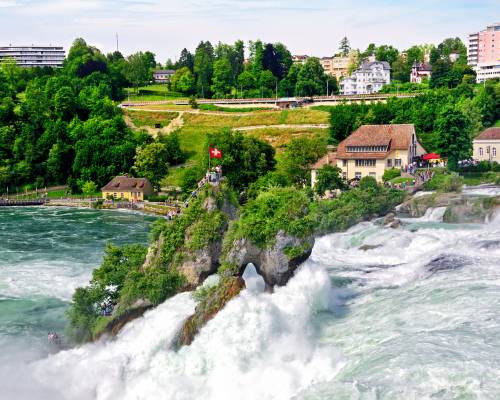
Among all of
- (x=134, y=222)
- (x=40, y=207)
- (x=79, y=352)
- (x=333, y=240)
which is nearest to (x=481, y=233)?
(x=333, y=240)

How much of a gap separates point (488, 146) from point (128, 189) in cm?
4208

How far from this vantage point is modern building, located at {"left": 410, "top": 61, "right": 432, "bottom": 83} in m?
135

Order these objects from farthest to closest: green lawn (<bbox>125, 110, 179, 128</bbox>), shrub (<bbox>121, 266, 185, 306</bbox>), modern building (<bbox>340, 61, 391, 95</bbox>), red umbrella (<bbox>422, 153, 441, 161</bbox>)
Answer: modern building (<bbox>340, 61, 391, 95</bbox>) < green lawn (<bbox>125, 110, 179, 128</bbox>) < red umbrella (<bbox>422, 153, 441, 161</bbox>) < shrub (<bbox>121, 266, 185, 306</bbox>)

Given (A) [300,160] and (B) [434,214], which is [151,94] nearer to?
(A) [300,160]

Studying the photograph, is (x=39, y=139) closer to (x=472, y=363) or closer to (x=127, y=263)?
(x=127, y=263)

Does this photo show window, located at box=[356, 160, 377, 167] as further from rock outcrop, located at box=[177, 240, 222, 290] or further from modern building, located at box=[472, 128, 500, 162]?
rock outcrop, located at box=[177, 240, 222, 290]

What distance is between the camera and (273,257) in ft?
99.3

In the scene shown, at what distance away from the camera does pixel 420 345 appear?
2475 cm

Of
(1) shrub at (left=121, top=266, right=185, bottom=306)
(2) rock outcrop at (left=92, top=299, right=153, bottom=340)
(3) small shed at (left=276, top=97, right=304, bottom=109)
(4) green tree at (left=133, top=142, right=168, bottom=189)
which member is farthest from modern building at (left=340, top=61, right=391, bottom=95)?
(2) rock outcrop at (left=92, top=299, right=153, bottom=340)

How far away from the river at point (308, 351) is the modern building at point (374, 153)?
113ft

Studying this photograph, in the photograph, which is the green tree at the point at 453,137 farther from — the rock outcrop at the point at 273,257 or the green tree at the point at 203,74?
→ the green tree at the point at 203,74

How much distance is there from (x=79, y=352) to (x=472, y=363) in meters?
15.7

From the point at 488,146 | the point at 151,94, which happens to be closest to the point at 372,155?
the point at 488,146

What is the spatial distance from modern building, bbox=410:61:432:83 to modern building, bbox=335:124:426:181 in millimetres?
68714
